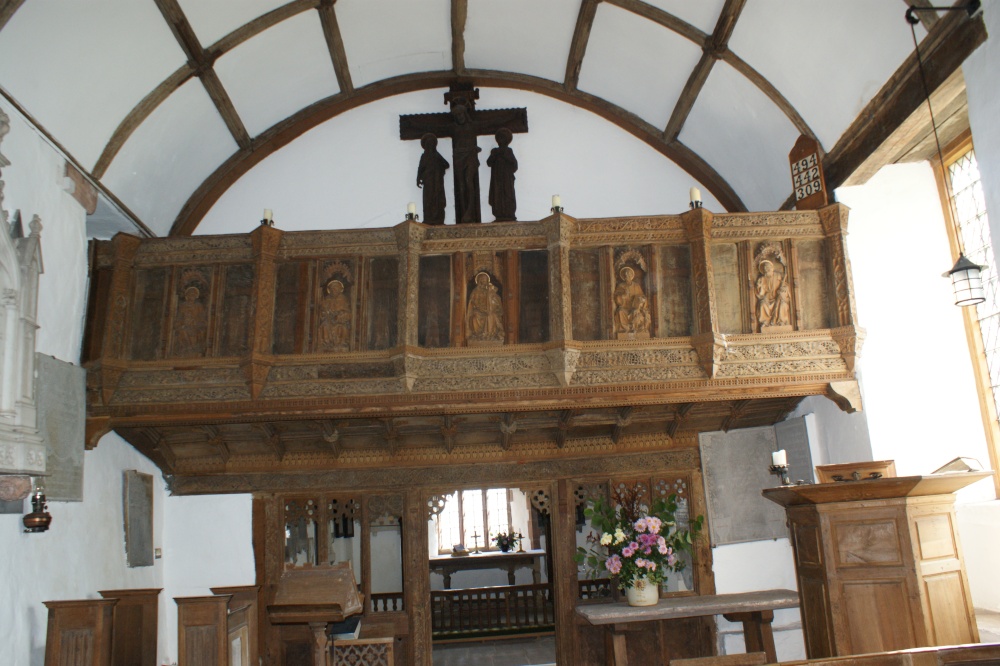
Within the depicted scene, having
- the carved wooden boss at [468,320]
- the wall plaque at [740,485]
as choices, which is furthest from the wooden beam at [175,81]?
the wall plaque at [740,485]

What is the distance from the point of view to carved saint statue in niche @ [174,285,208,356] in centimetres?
677

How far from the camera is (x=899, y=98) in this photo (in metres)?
6.01

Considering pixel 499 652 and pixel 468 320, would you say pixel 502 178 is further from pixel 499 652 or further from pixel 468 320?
pixel 499 652

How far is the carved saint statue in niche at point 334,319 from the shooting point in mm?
6762

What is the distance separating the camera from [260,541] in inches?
309

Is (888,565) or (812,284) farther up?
(812,284)

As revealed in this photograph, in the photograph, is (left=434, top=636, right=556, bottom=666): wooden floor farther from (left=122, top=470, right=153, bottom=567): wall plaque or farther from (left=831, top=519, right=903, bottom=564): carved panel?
(left=831, top=519, right=903, bottom=564): carved panel

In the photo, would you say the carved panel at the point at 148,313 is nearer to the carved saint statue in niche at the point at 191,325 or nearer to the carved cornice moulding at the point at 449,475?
the carved saint statue in niche at the point at 191,325

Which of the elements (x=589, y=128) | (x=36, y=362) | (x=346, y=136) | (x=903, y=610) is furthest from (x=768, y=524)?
(x=36, y=362)

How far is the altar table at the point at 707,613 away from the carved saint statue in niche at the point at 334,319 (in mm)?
3177

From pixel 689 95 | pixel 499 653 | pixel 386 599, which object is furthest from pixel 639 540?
pixel 689 95

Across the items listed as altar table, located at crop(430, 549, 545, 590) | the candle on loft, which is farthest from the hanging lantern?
altar table, located at crop(430, 549, 545, 590)

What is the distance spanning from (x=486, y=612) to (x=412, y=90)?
23.4ft

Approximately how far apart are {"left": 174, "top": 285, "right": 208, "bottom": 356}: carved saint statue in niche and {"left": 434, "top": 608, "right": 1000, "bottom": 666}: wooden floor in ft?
17.2
